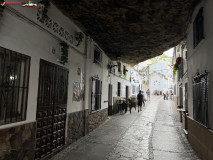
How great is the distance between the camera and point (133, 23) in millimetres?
5289

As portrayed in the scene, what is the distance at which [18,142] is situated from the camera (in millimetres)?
3100

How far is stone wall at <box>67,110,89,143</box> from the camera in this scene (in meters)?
5.27

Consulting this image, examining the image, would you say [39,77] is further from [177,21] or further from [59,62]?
[177,21]

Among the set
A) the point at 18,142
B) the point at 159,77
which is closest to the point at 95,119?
the point at 18,142

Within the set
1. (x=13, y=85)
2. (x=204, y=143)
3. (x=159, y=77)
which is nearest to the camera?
(x=13, y=85)

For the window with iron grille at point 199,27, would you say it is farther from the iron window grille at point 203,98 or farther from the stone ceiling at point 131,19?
the iron window grille at point 203,98

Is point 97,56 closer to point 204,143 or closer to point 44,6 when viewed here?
point 44,6

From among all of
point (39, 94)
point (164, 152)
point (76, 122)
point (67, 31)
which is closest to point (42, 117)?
point (39, 94)

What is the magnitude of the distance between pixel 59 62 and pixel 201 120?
4.31 metres

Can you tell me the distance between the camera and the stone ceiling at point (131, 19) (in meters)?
4.15

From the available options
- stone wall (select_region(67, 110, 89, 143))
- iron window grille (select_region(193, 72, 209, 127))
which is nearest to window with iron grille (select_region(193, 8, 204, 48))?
iron window grille (select_region(193, 72, 209, 127))

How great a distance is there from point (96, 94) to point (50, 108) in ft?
12.3

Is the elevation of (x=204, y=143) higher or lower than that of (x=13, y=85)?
lower

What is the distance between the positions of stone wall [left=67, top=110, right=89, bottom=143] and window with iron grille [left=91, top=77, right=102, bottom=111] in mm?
1005
